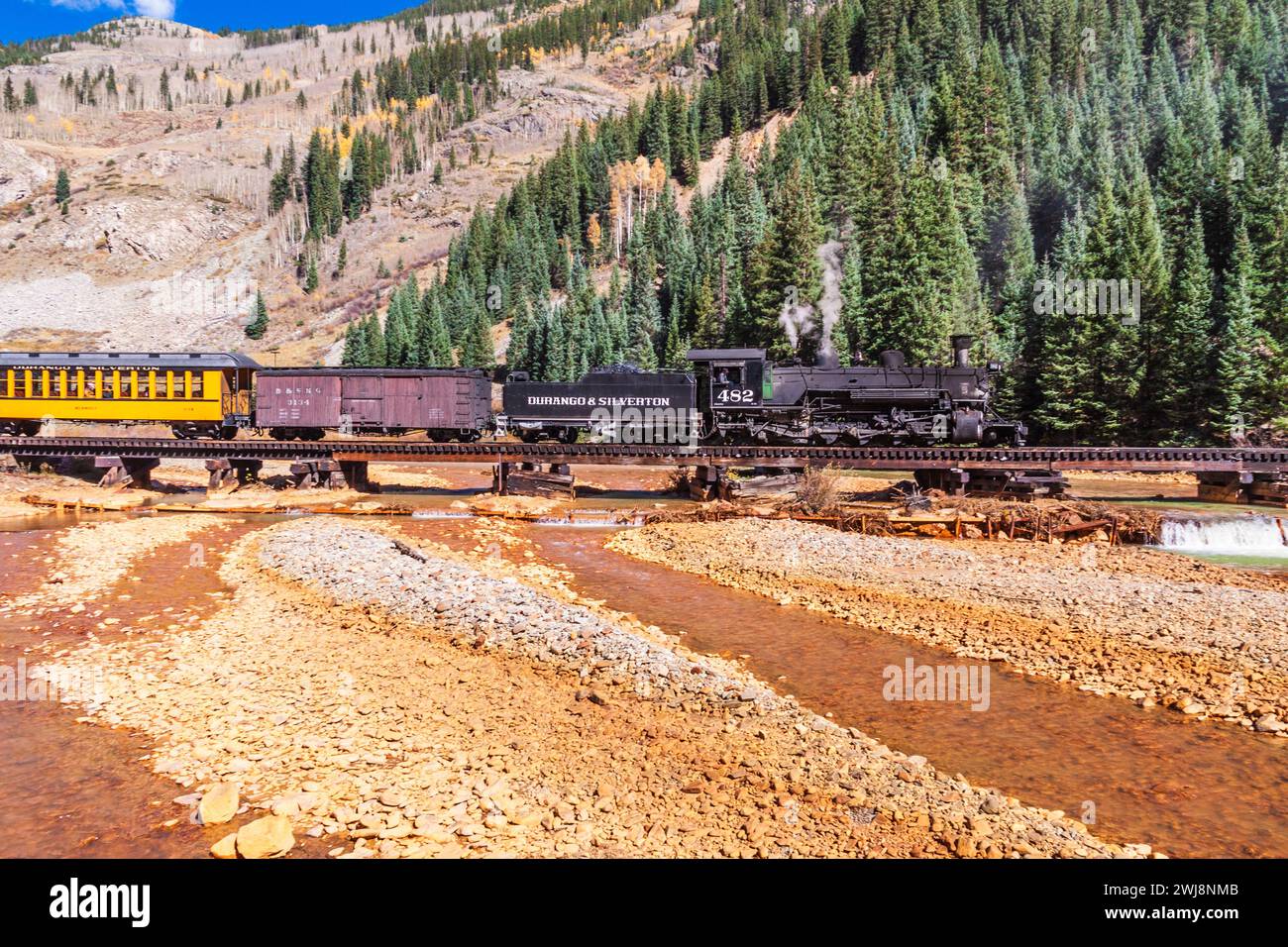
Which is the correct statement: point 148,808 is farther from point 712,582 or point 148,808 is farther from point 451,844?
point 712,582

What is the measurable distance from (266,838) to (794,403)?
26.7 metres

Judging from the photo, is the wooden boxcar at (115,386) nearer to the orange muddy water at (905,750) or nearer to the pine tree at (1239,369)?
the orange muddy water at (905,750)

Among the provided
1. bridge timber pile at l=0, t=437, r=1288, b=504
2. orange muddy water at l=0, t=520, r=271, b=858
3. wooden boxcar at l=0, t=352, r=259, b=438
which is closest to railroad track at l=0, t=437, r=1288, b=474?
bridge timber pile at l=0, t=437, r=1288, b=504

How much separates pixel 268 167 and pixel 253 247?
41646 millimetres

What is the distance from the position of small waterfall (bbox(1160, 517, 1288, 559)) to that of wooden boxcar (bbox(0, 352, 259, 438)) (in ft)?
125

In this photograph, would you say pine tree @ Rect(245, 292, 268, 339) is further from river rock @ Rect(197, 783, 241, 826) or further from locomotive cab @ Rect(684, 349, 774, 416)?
river rock @ Rect(197, 783, 241, 826)

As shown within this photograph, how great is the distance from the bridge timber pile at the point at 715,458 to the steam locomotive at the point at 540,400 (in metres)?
1.82

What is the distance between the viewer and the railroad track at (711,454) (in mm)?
28016

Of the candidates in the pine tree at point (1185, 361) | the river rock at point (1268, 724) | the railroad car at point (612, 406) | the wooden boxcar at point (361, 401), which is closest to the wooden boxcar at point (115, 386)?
the wooden boxcar at point (361, 401)

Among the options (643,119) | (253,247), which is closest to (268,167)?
(253,247)

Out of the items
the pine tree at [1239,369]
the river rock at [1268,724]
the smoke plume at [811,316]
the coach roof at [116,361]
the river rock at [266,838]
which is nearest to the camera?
the river rock at [266,838]

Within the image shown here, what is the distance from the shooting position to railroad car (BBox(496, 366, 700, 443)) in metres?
31.6

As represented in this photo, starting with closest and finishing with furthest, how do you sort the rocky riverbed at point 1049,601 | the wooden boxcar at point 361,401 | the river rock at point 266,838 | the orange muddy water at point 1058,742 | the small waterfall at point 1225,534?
the river rock at point 266,838 < the orange muddy water at point 1058,742 < the rocky riverbed at point 1049,601 < the small waterfall at point 1225,534 < the wooden boxcar at point 361,401
